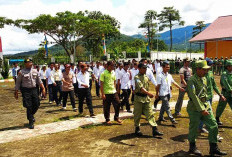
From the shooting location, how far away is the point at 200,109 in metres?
4.00

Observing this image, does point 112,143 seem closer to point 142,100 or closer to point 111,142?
point 111,142

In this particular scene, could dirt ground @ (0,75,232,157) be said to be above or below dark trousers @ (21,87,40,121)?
below

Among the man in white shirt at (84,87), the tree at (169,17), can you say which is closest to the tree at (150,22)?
the tree at (169,17)

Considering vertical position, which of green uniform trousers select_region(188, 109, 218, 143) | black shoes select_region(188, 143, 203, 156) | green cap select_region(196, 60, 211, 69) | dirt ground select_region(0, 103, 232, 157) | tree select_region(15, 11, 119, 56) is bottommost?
dirt ground select_region(0, 103, 232, 157)

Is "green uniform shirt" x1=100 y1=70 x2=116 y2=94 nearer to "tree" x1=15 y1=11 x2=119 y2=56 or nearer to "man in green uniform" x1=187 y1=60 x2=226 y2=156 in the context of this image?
"man in green uniform" x1=187 y1=60 x2=226 y2=156

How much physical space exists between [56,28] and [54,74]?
23304 millimetres

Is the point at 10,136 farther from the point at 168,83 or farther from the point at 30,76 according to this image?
the point at 168,83

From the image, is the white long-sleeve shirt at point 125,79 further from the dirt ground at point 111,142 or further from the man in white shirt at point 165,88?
the man in white shirt at point 165,88

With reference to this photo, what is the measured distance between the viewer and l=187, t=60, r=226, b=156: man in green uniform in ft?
13.3

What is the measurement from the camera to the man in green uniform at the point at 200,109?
159 inches

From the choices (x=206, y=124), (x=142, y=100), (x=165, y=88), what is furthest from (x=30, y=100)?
(x=206, y=124)

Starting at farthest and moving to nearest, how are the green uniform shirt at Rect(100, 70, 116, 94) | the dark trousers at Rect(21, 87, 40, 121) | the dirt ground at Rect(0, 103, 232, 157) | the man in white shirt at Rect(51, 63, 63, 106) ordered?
the man in white shirt at Rect(51, 63, 63, 106) < the green uniform shirt at Rect(100, 70, 116, 94) < the dark trousers at Rect(21, 87, 40, 121) < the dirt ground at Rect(0, 103, 232, 157)

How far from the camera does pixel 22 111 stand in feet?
28.1

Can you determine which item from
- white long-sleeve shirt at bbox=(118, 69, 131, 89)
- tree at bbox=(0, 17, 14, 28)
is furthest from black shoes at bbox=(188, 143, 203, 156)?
tree at bbox=(0, 17, 14, 28)
